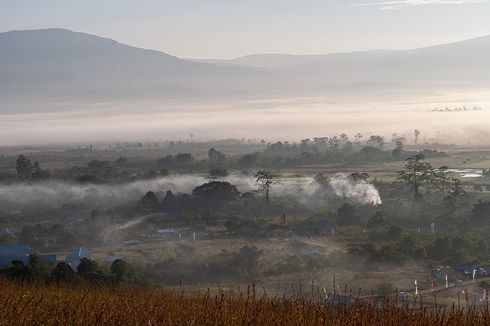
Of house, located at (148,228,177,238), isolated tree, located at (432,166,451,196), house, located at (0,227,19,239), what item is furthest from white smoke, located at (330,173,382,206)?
house, located at (0,227,19,239)

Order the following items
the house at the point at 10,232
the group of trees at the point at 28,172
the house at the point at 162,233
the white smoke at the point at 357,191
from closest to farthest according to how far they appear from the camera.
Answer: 1. the house at the point at 162,233
2. the house at the point at 10,232
3. the white smoke at the point at 357,191
4. the group of trees at the point at 28,172

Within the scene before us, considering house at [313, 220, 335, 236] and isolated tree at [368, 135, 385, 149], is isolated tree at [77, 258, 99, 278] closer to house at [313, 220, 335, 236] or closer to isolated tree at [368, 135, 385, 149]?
house at [313, 220, 335, 236]

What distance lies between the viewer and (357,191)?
52188mm

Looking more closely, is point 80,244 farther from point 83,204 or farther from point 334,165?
point 334,165

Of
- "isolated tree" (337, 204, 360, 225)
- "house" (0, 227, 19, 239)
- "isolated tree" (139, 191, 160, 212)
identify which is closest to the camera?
"house" (0, 227, 19, 239)

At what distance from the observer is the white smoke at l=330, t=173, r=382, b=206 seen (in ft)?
164

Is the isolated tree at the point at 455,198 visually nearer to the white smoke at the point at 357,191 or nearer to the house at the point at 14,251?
the white smoke at the point at 357,191

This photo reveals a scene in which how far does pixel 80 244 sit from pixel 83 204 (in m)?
13.8

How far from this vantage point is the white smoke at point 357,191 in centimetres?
Answer: 4991

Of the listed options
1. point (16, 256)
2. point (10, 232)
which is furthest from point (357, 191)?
point (16, 256)

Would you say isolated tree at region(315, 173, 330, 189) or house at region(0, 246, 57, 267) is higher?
isolated tree at region(315, 173, 330, 189)

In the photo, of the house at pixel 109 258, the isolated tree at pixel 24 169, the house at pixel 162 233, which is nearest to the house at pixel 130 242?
the house at pixel 162 233

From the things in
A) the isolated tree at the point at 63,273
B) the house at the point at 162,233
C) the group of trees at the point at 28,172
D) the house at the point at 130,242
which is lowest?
the house at the point at 130,242

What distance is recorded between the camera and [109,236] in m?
39.9
